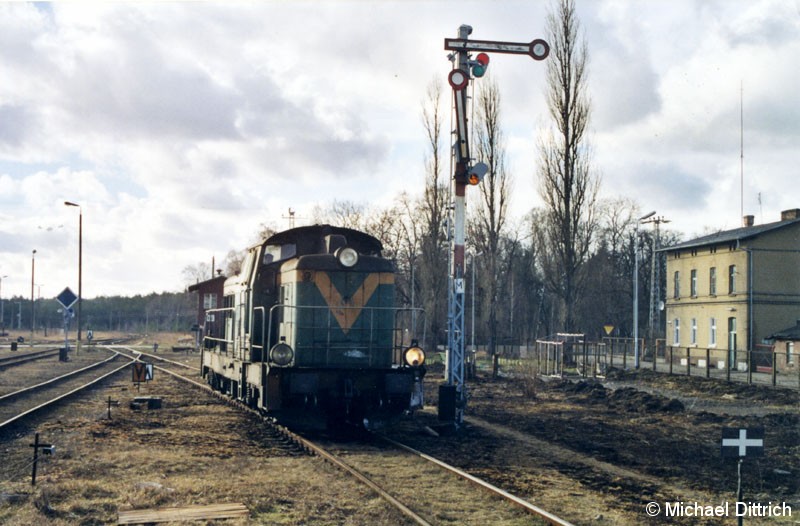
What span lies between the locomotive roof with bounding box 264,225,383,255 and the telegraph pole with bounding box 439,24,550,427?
5.15 feet

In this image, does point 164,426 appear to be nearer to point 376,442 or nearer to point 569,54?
point 376,442

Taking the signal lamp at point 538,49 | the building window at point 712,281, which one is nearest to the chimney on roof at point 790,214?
the building window at point 712,281

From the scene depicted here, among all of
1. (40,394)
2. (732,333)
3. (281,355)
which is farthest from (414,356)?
(732,333)

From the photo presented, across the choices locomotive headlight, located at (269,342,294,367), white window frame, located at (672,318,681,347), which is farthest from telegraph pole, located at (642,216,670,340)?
locomotive headlight, located at (269,342,294,367)

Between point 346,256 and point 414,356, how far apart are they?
6.53 ft

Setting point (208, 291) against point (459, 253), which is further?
point (208, 291)

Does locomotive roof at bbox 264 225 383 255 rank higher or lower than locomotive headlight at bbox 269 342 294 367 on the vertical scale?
higher

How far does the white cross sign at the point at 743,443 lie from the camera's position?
24.8 ft

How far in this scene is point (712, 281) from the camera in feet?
126

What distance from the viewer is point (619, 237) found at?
229 ft

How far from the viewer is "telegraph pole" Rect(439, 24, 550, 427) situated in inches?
528

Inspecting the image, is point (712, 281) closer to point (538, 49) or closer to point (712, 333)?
point (712, 333)

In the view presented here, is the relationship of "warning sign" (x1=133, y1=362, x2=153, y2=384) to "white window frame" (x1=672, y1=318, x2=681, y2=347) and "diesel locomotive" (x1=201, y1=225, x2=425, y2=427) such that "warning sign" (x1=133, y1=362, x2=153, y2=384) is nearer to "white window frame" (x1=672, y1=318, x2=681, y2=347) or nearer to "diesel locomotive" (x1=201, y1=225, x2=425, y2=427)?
"diesel locomotive" (x1=201, y1=225, x2=425, y2=427)

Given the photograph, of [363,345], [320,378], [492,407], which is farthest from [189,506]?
[492,407]
